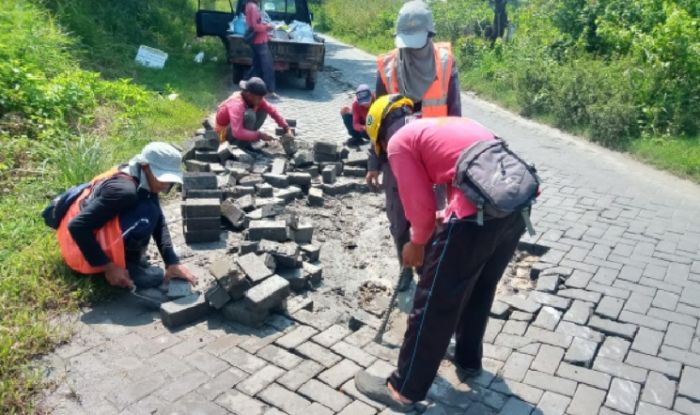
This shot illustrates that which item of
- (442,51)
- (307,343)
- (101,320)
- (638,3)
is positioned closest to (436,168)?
(307,343)

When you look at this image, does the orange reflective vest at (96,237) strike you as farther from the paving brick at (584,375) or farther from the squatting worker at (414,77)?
the paving brick at (584,375)

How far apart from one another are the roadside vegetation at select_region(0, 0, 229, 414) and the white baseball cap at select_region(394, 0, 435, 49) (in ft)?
9.47

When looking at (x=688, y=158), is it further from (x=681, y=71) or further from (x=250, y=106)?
(x=250, y=106)

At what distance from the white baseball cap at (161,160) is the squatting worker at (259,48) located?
25.4 ft

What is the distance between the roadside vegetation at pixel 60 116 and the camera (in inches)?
158

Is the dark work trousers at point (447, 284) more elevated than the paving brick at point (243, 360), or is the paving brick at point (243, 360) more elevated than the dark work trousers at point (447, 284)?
the dark work trousers at point (447, 284)

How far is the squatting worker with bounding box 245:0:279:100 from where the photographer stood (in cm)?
1142

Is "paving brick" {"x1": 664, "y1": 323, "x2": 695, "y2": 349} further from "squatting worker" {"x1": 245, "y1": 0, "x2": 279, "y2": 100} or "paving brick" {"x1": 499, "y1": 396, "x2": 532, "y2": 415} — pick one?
"squatting worker" {"x1": 245, "y1": 0, "x2": 279, "y2": 100}

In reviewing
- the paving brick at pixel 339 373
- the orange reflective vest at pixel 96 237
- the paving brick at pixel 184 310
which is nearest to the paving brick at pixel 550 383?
the paving brick at pixel 339 373

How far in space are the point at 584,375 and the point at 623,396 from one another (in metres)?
0.26

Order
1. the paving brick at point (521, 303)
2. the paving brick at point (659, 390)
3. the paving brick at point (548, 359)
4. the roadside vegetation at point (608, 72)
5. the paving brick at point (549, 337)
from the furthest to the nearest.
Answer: the roadside vegetation at point (608, 72) → the paving brick at point (521, 303) → the paving brick at point (549, 337) → the paving brick at point (548, 359) → the paving brick at point (659, 390)

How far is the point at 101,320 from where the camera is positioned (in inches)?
161

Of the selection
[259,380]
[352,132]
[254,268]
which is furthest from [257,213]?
[352,132]

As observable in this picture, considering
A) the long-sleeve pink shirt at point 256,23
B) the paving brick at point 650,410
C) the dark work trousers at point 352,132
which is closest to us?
the paving brick at point 650,410
